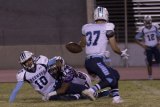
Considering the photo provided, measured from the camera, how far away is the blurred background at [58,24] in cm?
2403

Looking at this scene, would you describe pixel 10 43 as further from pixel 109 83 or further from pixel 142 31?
pixel 109 83

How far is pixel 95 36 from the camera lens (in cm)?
1002

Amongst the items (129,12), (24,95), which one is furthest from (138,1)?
(24,95)

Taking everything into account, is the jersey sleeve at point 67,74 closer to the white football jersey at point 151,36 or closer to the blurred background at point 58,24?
the white football jersey at point 151,36

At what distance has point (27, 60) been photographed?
10648 millimetres

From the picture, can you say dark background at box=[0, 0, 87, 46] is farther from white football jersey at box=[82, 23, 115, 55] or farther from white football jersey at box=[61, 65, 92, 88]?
white football jersey at box=[82, 23, 115, 55]

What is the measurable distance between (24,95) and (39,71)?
1.92 meters

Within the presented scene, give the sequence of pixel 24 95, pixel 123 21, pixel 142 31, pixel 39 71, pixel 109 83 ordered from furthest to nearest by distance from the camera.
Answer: pixel 123 21
pixel 142 31
pixel 24 95
pixel 39 71
pixel 109 83

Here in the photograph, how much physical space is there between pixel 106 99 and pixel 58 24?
14.4 meters

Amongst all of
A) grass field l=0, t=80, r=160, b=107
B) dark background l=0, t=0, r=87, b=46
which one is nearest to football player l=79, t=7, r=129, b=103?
grass field l=0, t=80, r=160, b=107

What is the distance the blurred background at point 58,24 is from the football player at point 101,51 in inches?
540

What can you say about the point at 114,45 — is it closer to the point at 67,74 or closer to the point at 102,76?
the point at 102,76

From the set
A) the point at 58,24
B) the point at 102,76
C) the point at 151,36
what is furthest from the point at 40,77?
the point at 58,24

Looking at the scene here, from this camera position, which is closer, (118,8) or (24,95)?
(24,95)
